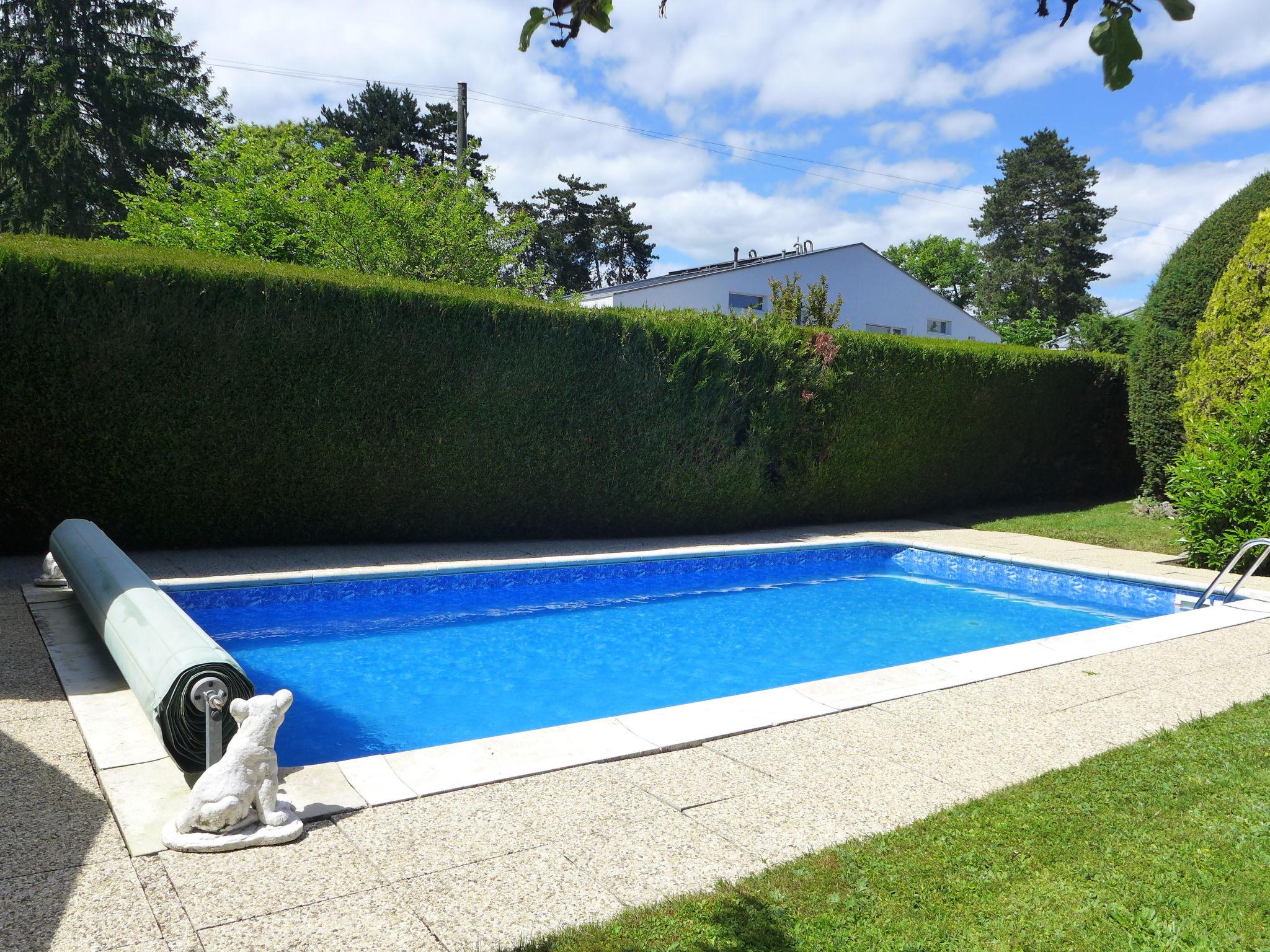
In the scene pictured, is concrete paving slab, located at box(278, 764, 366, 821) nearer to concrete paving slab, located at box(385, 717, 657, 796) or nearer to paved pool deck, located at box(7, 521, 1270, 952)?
paved pool deck, located at box(7, 521, 1270, 952)

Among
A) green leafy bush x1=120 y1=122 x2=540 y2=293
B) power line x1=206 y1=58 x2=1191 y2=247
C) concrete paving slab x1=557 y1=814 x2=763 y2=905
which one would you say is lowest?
concrete paving slab x1=557 y1=814 x2=763 y2=905

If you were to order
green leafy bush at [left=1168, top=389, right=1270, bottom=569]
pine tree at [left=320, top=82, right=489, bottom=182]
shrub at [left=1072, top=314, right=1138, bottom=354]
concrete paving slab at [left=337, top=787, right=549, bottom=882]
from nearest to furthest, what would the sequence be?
concrete paving slab at [left=337, top=787, right=549, bottom=882]
green leafy bush at [left=1168, top=389, right=1270, bottom=569]
shrub at [left=1072, top=314, right=1138, bottom=354]
pine tree at [left=320, top=82, right=489, bottom=182]

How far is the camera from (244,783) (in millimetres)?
3502

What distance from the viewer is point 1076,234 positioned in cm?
5066

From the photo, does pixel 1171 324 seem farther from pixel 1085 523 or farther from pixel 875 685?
pixel 875 685

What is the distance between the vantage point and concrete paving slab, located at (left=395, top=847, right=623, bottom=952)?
2.83 m

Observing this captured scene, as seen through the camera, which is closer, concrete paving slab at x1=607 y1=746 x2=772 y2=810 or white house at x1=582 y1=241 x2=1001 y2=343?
concrete paving slab at x1=607 y1=746 x2=772 y2=810

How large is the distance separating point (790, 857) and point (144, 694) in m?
3.04

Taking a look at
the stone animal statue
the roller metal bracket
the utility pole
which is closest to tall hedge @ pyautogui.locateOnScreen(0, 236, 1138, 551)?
the roller metal bracket

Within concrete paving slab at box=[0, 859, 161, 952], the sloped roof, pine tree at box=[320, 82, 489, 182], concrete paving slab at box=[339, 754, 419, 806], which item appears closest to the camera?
concrete paving slab at box=[0, 859, 161, 952]

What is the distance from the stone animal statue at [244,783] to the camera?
342cm

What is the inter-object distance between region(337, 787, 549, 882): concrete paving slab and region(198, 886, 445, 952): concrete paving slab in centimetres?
22

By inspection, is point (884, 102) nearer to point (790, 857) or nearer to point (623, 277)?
point (790, 857)

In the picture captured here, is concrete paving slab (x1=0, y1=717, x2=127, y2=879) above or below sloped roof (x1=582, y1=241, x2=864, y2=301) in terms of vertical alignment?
below
